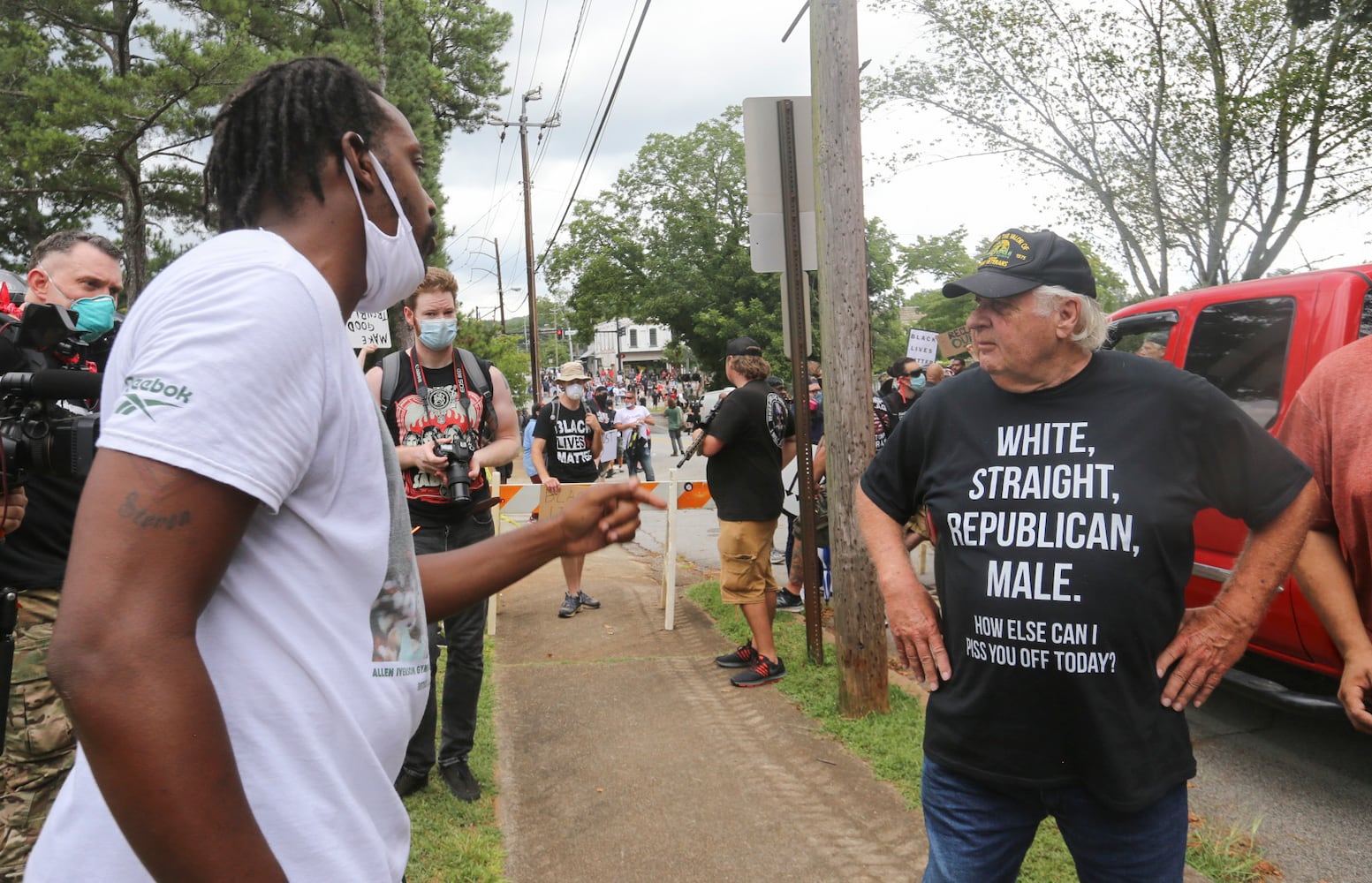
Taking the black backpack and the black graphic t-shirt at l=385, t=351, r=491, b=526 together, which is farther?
the black backpack

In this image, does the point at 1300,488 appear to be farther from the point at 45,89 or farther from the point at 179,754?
the point at 45,89

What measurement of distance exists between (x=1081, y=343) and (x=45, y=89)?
1733 centimetres

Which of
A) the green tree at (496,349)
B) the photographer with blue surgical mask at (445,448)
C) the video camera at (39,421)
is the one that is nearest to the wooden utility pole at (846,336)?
the photographer with blue surgical mask at (445,448)

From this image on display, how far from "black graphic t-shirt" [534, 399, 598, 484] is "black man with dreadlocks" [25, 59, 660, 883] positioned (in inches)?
271

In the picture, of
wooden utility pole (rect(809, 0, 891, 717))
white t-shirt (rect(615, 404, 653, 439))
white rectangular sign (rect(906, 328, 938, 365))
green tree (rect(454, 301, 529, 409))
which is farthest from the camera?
green tree (rect(454, 301, 529, 409))

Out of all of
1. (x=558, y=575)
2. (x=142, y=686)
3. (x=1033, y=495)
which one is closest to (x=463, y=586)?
(x=142, y=686)

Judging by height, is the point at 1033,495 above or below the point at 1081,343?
below

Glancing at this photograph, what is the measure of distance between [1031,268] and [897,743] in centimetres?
299

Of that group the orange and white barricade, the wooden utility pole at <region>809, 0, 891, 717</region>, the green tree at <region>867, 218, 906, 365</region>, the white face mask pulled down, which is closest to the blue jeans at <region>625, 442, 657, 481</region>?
the orange and white barricade

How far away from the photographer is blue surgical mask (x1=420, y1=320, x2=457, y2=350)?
416 cm

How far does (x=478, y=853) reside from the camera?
11.7 ft

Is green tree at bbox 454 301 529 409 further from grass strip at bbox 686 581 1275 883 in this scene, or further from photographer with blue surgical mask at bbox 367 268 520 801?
photographer with blue surgical mask at bbox 367 268 520 801

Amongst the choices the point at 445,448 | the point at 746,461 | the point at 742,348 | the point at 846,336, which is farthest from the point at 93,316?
the point at 742,348

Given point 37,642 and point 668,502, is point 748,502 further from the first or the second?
point 37,642
